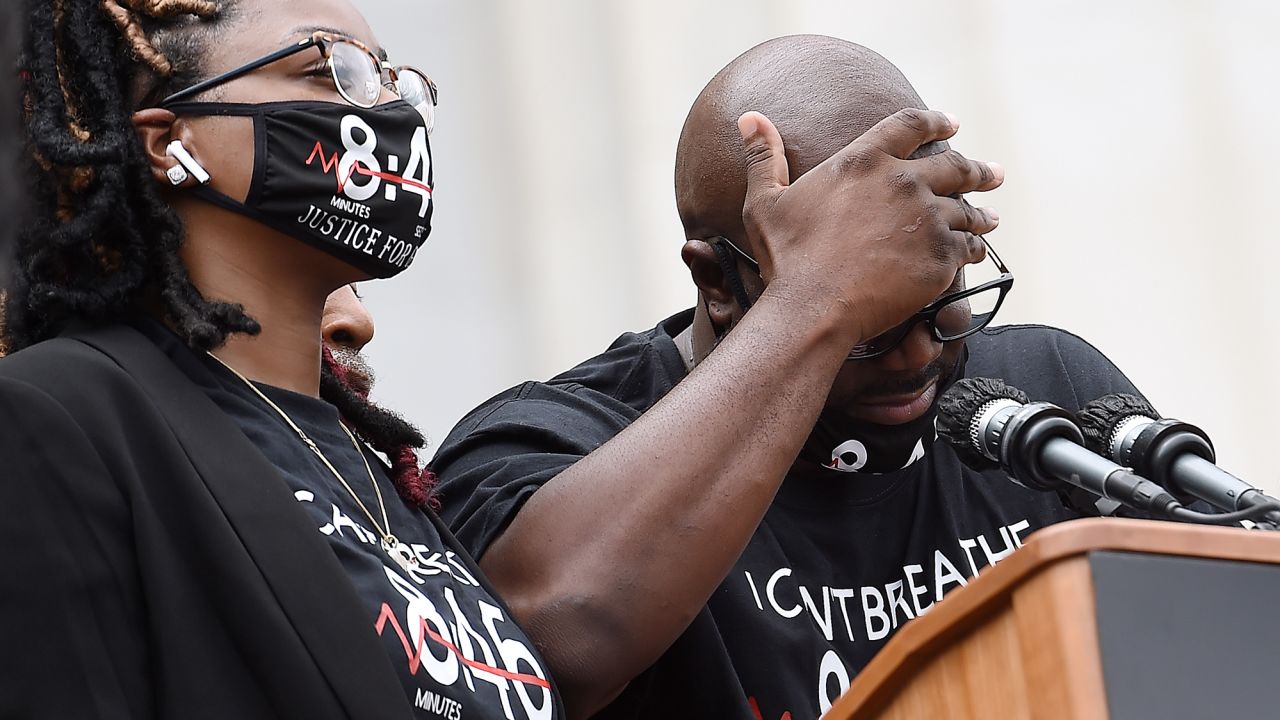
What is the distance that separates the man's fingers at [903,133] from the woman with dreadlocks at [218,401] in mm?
539

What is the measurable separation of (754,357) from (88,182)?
735mm

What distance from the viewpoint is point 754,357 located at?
1.76m

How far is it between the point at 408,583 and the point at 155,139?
52 centimetres

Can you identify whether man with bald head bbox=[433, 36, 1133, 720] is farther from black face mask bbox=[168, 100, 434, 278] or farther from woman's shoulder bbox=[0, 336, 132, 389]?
woman's shoulder bbox=[0, 336, 132, 389]

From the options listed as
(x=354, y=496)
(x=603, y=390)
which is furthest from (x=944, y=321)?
(x=354, y=496)

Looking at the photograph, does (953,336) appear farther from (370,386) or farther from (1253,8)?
(1253,8)

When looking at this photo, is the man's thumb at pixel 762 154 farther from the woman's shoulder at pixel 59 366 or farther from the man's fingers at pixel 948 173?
the woman's shoulder at pixel 59 366

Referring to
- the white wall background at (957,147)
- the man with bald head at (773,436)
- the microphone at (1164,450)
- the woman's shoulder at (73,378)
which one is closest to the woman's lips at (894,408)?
the man with bald head at (773,436)

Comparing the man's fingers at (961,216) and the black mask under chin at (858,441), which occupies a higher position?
the man's fingers at (961,216)

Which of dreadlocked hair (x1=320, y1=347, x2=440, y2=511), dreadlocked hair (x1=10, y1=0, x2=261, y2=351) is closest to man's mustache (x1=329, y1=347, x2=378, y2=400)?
dreadlocked hair (x1=320, y1=347, x2=440, y2=511)

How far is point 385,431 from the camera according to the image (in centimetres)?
178

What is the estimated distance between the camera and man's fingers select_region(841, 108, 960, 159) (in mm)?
1874

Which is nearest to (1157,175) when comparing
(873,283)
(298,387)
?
(873,283)

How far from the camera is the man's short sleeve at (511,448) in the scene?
1854 millimetres
